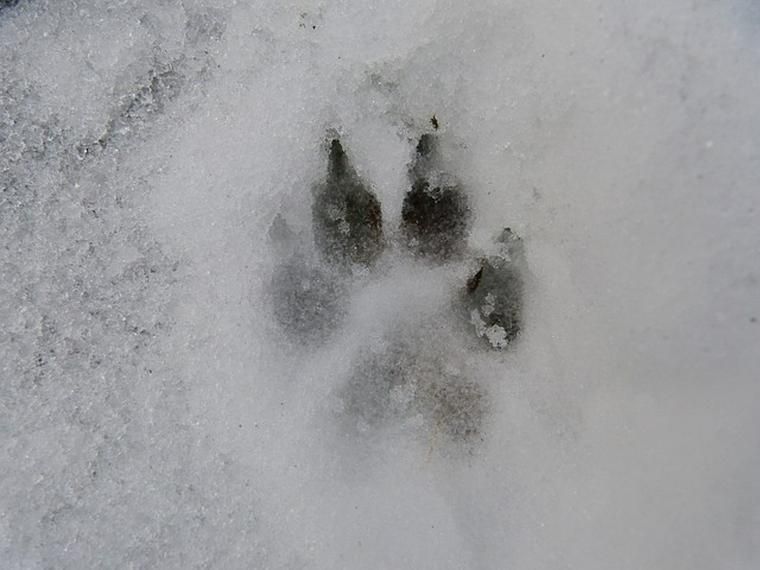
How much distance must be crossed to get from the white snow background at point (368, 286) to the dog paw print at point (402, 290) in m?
0.03

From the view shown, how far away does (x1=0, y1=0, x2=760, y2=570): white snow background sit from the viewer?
1241 mm

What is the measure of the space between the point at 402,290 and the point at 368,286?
6cm

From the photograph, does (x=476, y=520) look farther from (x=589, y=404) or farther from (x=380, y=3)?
(x=380, y=3)

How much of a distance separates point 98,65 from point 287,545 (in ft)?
3.19

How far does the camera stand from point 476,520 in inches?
49.0

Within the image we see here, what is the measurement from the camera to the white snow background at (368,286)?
1241 mm

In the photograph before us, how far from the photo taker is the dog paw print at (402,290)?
1.26 metres

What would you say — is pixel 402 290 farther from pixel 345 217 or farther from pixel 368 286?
pixel 345 217

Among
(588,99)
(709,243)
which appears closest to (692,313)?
(709,243)

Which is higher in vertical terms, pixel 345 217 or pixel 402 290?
pixel 345 217

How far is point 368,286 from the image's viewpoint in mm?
1283

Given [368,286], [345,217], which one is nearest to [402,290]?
[368,286]

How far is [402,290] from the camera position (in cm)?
128

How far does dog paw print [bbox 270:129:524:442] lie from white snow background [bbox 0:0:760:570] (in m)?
0.03
